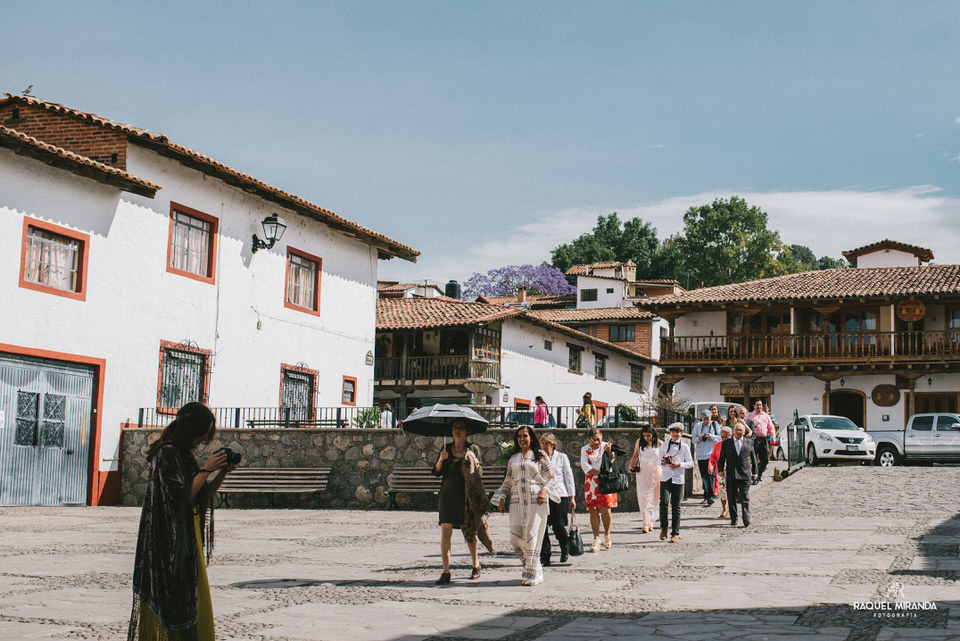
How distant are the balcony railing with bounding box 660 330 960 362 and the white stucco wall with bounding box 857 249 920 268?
395 inches

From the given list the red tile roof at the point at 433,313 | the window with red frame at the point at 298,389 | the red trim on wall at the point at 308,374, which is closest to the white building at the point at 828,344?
the red tile roof at the point at 433,313

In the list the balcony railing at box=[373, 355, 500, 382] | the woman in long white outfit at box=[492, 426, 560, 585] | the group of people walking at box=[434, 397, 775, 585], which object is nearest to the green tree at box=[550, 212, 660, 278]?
the balcony railing at box=[373, 355, 500, 382]

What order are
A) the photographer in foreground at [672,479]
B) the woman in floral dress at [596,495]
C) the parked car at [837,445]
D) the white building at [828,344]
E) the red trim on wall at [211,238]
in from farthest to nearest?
A: 1. the white building at [828,344]
2. the parked car at [837,445]
3. the red trim on wall at [211,238]
4. the photographer in foreground at [672,479]
5. the woman in floral dress at [596,495]

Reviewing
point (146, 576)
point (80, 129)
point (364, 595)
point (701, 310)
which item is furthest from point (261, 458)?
point (701, 310)

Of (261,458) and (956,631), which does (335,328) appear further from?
(956,631)

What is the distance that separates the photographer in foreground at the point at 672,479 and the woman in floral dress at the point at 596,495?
1.15m

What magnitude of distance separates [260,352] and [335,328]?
303 cm

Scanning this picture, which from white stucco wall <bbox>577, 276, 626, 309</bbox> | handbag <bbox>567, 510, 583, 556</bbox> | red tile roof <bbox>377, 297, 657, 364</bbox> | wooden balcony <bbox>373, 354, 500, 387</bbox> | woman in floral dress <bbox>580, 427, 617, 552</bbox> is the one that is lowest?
handbag <bbox>567, 510, 583, 556</bbox>

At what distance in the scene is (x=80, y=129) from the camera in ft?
63.3

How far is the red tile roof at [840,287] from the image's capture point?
36562mm

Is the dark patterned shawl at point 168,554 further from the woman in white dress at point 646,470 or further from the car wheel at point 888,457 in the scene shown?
the car wheel at point 888,457

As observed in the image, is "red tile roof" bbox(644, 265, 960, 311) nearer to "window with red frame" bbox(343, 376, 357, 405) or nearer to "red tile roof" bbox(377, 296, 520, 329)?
"red tile roof" bbox(377, 296, 520, 329)

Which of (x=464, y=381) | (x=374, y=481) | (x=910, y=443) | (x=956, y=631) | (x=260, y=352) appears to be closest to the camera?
(x=956, y=631)

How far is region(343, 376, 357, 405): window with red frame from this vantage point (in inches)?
1005
